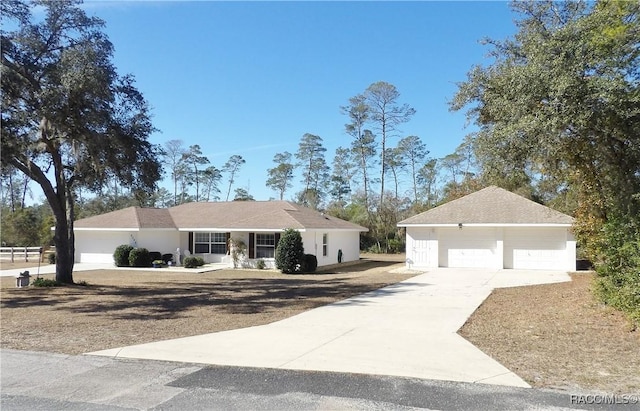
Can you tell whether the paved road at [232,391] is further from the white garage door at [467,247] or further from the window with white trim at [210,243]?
the window with white trim at [210,243]

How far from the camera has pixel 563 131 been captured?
1035cm

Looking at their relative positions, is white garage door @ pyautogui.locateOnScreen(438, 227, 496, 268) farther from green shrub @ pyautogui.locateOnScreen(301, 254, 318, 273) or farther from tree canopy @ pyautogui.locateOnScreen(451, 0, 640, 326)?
tree canopy @ pyautogui.locateOnScreen(451, 0, 640, 326)

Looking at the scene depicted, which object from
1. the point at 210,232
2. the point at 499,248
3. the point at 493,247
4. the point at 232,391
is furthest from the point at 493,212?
the point at 232,391

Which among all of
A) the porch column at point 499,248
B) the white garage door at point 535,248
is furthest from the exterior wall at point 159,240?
the white garage door at point 535,248

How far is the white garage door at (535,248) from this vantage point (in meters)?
23.8

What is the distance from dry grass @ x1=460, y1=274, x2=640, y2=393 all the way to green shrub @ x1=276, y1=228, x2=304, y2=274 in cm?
1233

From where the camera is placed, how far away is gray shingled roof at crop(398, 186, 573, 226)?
23.8 metres

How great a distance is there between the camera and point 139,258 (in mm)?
28453

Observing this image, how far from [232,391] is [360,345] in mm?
2934

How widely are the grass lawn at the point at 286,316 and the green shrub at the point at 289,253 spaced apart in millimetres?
4911

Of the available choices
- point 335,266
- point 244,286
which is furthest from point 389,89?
point 244,286

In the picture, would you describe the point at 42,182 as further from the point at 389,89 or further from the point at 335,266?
the point at 389,89

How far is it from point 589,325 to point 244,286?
39.1ft

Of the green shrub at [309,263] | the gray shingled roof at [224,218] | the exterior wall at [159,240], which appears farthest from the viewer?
the exterior wall at [159,240]
